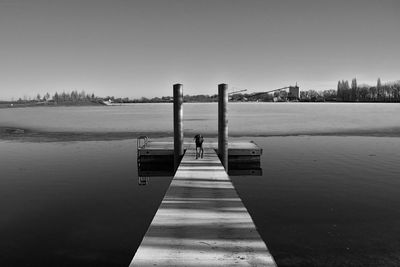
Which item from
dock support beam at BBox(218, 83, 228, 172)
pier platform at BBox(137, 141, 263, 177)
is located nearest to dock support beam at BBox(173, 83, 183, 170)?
pier platform at BBox(137, 141, 263, 177)

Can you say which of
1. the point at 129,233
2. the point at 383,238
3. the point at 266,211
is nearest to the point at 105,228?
the point at 129,233

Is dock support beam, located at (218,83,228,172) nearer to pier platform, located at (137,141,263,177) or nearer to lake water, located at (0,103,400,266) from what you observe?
lake water, located at (0,103,400,266)

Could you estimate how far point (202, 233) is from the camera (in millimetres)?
8375

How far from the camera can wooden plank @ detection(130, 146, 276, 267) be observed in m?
7.01

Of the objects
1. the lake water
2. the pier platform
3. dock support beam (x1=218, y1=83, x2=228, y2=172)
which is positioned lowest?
the lake water

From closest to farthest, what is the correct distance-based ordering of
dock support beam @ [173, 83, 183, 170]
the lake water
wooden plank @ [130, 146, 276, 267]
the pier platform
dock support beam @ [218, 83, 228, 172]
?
wooden plank @ [130, 146, 276, 267], the lake water, dock support beam @ [218, 83, 228, 172], dock support beam @ [173, 83, 183, 170], the pier platform

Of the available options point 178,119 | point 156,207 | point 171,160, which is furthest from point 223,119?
point 156,207

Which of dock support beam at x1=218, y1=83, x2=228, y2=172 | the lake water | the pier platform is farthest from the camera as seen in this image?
the pier platform

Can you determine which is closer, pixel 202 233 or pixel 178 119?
pixel 202 233

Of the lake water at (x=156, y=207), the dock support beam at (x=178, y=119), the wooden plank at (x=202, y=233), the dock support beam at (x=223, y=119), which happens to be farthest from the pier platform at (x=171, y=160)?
the wooden plank at (x=202, y=233)

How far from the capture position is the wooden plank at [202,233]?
7008mm

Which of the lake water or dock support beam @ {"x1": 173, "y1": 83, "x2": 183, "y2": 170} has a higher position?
dock support beam @ {"x1": 173, "y1": 83, "x2": 183, "y2": 170}

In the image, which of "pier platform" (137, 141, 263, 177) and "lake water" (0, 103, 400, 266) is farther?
"pier platform" (137, 141, 263, 177)

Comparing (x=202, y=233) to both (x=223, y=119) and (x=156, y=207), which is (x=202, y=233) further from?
(x=223, y=119)
